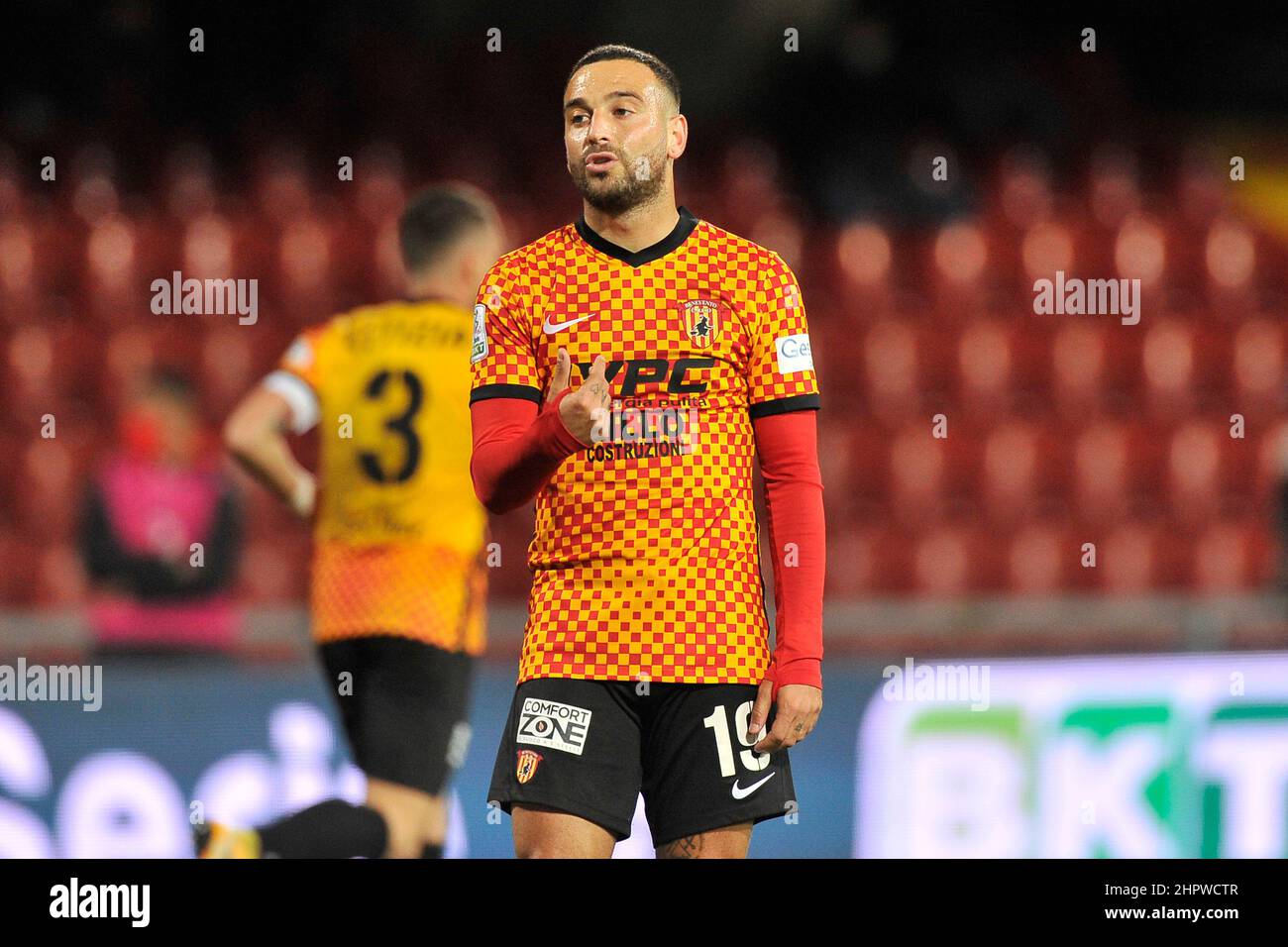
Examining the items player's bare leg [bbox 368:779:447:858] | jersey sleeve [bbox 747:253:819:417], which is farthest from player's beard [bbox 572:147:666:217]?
player's bare leg [bbox 368:779:447:858]

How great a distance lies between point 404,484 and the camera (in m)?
3.95

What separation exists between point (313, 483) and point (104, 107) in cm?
307

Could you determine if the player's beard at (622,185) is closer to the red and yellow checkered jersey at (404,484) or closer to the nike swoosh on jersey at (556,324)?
the nike swoosh on jersey at (556,324)

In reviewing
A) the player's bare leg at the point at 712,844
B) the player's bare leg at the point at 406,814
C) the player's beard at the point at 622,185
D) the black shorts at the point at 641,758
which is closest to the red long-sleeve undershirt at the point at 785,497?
the black shorts at the point at 641,758

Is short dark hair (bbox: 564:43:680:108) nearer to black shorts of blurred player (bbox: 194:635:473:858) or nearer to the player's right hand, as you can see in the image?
the player's right hand

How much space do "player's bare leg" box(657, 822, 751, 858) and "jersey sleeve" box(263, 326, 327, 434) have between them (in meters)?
2.00

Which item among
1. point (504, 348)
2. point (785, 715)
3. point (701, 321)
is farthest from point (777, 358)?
point (785, 715)

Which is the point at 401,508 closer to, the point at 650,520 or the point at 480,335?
the point at 480,335

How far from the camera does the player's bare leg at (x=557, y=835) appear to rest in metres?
2.30

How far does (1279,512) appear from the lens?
5.66 m

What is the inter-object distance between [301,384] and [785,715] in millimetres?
2060

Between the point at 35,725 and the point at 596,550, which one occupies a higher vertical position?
the point at 596,550
